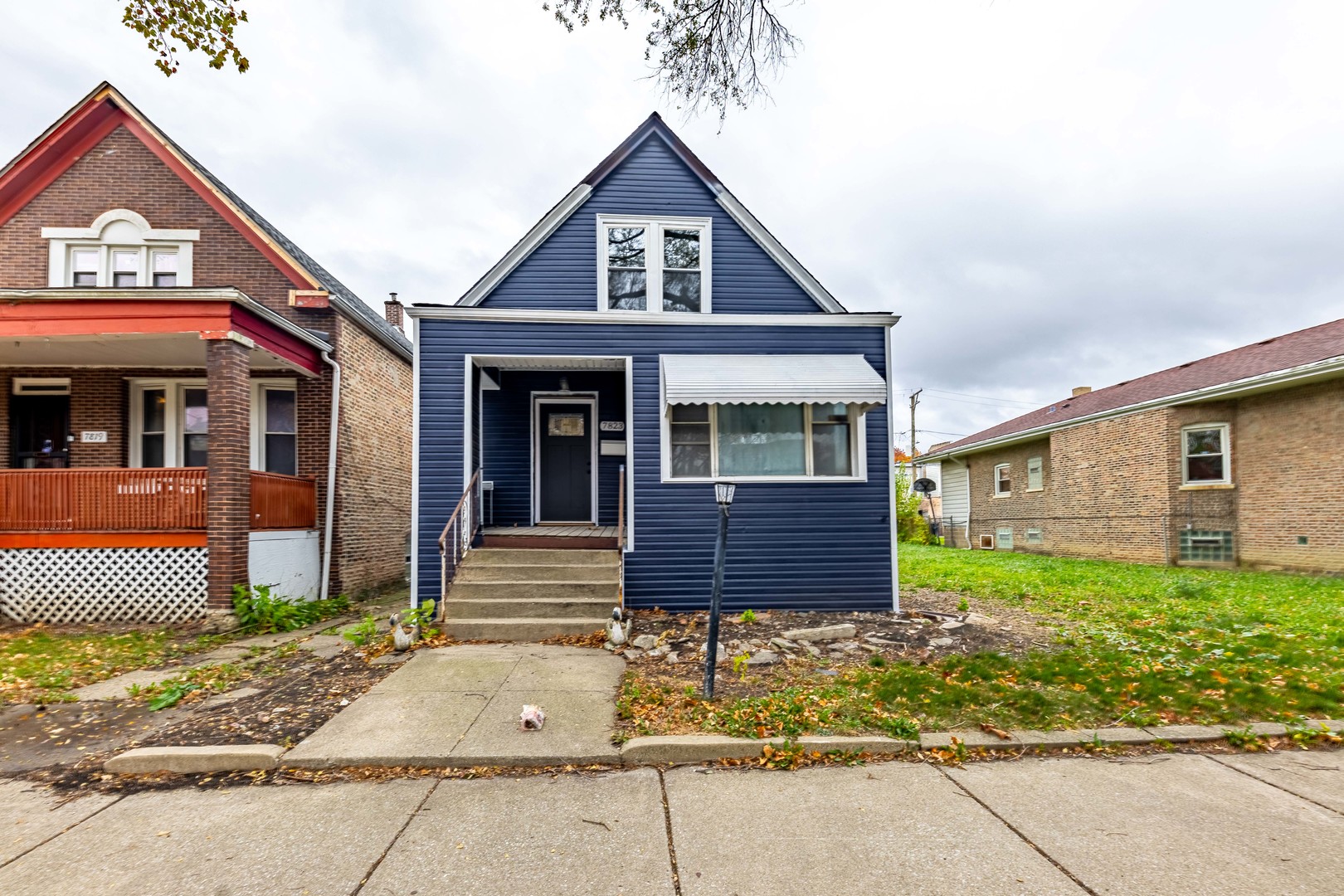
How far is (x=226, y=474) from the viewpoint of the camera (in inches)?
298

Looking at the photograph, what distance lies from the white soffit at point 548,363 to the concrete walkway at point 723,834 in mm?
5518

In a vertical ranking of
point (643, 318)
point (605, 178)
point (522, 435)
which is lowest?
point (522, 435)

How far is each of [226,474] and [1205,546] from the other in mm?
17372

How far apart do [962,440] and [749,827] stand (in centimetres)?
2230

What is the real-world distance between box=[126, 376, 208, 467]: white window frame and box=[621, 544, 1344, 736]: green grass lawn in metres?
9.13

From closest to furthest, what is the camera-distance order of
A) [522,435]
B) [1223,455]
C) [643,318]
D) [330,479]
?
[643,318], [330,479], [522,435], [1223,455]

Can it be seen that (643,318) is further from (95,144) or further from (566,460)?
(95,144)

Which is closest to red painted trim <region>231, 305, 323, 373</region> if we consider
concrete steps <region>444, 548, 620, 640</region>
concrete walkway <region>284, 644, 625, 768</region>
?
concrete steps <region>444, 548, 620, 640</region>

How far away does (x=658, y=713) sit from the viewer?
4.36 m

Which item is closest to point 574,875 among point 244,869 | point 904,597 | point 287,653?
point 244,869

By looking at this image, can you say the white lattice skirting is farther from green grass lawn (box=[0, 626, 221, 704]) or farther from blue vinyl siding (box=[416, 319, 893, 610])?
blue vinyl siding (box=[416, 319, 893, 610])

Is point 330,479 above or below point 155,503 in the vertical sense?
above

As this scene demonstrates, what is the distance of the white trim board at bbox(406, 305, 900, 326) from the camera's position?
797cm

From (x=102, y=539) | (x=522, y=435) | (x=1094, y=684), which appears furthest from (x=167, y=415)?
(x=1094, y=684)
